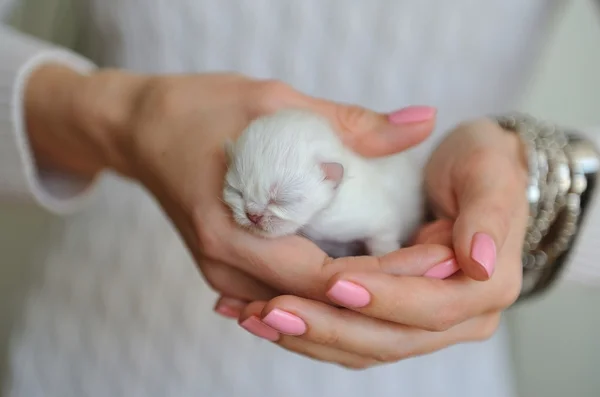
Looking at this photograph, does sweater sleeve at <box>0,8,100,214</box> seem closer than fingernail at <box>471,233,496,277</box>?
No

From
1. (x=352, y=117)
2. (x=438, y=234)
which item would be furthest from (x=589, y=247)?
(x=352, y=117)

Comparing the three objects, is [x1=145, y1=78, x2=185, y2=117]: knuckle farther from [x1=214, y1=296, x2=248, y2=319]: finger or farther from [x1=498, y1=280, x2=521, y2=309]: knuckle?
[x1=498, y1=280, x2=521, y2=309]: knuckle

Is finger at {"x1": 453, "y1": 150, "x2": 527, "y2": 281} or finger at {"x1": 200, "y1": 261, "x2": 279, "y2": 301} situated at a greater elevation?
finger at {"x1": 453, "y1": 150, "x2": 527, "y2": 281}

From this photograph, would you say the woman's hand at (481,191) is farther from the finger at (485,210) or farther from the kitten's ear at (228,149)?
the kitten's ear at (228,149)

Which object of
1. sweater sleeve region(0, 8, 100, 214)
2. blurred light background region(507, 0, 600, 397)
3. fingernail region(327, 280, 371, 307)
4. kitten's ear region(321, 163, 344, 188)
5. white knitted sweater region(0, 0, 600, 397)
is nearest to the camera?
fingernail region(327, 280, 371, 307)

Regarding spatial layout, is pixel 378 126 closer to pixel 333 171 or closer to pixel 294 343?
pixel 333 171

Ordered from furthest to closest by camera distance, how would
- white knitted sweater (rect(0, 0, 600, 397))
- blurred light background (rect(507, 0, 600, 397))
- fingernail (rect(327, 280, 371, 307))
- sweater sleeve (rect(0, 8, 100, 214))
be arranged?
1. blurred light background (rect(507, 0, 600, 397))
2. white knitted sweater (rect(0, 0, 600, 397))
3. sweater sleeve (rect(0, 8, 100, 214))
4. fingernail (rect(327, 280, 371, 307))

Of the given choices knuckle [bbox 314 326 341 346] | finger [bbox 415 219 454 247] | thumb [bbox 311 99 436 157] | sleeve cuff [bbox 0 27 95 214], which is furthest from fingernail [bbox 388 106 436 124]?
sleeve cuff [bbox 0 27 95 214]
